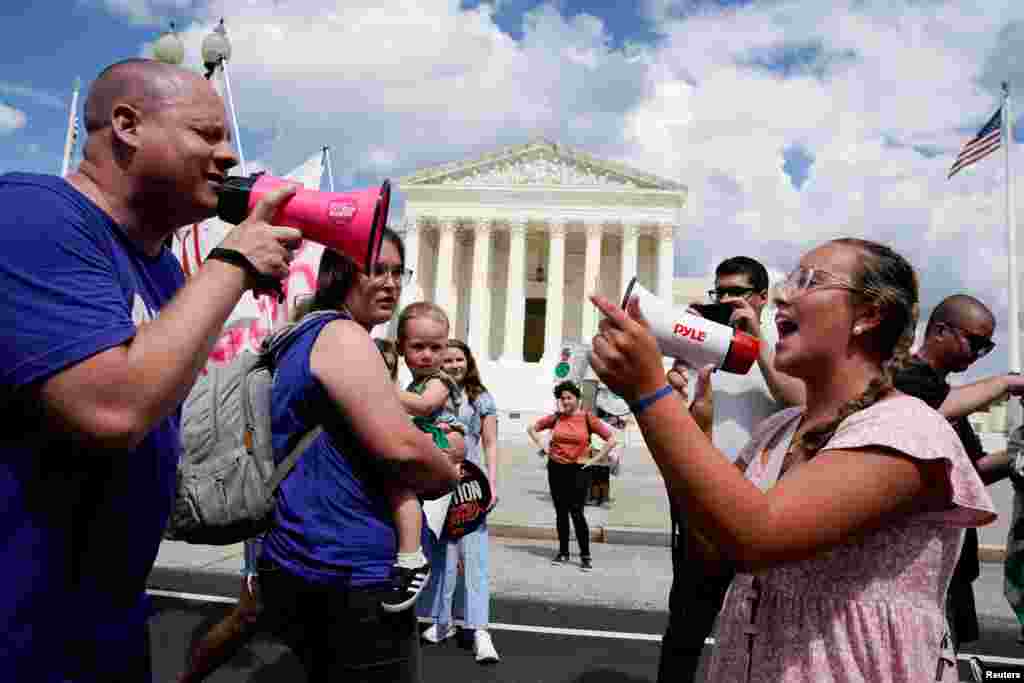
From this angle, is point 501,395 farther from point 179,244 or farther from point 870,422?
point 870,422

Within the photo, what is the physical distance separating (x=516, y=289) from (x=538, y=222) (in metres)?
4.96

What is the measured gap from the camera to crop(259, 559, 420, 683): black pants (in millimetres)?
1946

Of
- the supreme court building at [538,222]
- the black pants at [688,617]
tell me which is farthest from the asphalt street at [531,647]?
the supreme court building at [538,222]

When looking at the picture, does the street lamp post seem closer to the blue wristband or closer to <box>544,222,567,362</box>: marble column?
the blue wristband

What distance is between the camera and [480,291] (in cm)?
5025

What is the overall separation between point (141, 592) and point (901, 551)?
1519 millimetres

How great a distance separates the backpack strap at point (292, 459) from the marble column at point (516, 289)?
47.2 m

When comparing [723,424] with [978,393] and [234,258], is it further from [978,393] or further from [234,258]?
[234,258]

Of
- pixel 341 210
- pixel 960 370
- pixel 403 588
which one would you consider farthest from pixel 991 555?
pixel 341 210

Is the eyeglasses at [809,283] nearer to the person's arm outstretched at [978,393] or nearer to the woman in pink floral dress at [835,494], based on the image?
the woman in pink floral dress at [835,494]

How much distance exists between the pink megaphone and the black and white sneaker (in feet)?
2.88

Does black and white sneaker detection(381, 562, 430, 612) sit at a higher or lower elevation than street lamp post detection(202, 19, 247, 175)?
lower

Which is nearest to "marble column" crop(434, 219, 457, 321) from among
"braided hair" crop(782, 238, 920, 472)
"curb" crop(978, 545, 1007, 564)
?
"curb" crop(978, 545, 1007, 564)

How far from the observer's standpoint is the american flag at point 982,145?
57.1ft
